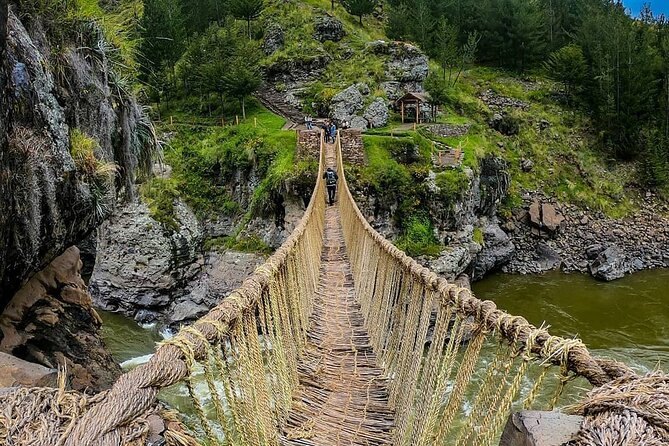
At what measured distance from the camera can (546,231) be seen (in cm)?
1778

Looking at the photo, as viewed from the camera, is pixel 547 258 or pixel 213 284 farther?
pixel 547 258

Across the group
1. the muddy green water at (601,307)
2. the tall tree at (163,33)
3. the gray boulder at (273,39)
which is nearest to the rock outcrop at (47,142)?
the muddy green water at (601,307)

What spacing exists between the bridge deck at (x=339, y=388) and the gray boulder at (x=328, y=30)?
21481 millimetres

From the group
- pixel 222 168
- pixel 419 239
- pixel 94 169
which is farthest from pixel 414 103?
pixel 94 169

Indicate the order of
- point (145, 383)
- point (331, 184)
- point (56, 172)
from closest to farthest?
1. point (145, 383)
2. point (56, 172)
3. point (331, 184)

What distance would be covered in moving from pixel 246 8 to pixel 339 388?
82.5 ft

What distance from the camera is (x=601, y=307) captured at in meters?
12.5

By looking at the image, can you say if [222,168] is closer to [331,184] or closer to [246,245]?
[246,245]

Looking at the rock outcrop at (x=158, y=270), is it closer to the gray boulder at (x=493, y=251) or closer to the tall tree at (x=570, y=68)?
the gray boulder at (x=493, y=251)

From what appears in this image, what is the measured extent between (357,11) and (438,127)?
14266 mm

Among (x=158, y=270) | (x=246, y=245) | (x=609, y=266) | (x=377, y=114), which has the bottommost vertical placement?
(x=609, y=266)

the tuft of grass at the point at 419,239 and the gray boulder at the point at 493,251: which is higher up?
the tuft of grass at the point at 419,239

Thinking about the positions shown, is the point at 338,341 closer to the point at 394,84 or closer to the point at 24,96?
the point at 24,96

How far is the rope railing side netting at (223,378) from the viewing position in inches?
38.2
